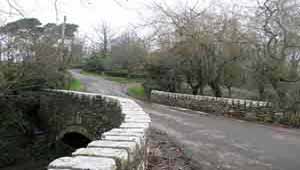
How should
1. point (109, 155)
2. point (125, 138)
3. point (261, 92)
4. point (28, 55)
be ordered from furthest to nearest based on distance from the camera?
1. point (261, 92)
2. point (28, 55)
3. point (125, 138)
4. point (109, 155)

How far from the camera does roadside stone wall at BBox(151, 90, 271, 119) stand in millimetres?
7223

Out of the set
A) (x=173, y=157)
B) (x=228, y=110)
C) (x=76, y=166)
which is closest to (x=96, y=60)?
(x=228, y=110)

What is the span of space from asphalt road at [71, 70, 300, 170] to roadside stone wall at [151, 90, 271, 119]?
65 cm

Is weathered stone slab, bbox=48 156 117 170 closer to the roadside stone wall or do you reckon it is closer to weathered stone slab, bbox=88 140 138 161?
weathered stone slab, bbox=88 140 138 161

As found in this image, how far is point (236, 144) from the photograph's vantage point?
4.52 meters

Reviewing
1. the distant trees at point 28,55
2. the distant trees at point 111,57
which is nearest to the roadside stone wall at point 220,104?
the distant trees at point 28,55

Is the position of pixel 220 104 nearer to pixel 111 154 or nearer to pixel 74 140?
pixel 74 140

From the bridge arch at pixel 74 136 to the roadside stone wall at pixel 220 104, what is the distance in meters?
4.40

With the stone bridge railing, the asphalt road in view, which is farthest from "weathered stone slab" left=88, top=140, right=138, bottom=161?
the asphalt road

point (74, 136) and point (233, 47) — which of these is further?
point (233, 47)

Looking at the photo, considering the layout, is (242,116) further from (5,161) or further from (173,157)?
(5,161)

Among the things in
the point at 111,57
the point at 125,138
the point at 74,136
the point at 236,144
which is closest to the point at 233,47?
the point at 236,144

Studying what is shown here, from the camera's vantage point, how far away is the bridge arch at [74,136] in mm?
7516

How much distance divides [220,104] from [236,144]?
4002 millimetres
